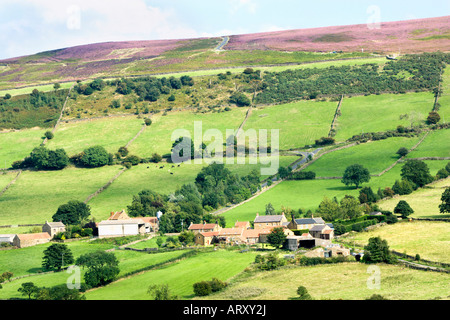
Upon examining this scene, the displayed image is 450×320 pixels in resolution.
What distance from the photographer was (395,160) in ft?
379

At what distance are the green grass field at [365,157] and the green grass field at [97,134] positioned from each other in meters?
49.4

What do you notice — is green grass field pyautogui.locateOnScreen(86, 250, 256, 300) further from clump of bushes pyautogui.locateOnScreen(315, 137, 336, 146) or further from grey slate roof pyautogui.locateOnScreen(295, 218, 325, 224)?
clump of bushes pyautogui.locateOnScreen(315, 137, 336, 146)

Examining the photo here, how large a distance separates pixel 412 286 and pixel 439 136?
85442mm

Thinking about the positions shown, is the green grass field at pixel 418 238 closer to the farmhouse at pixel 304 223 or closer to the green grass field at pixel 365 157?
the farmhouse at pixel 304 223

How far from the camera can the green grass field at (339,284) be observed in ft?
150

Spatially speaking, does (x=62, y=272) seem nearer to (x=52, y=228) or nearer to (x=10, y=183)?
(x=52, y=228)

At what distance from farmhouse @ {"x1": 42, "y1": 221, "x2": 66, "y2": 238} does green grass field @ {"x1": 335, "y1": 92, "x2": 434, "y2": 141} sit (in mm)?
68156

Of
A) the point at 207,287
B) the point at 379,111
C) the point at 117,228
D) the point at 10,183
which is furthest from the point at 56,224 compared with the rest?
the point at 379,111

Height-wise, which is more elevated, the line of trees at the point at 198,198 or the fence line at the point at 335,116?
the fence line at the point at 335,116

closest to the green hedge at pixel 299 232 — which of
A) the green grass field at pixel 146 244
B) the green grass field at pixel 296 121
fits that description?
the green grass field at pixel 146 244

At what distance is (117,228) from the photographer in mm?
91500

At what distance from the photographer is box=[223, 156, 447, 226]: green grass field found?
96.4m

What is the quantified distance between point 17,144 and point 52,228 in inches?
2500

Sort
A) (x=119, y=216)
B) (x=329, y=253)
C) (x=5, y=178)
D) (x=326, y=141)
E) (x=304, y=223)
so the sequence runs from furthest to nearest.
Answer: (x=326, y=141), (x=5, y=178), (x=119, y=216), (x=304, y=223), (x=329, y=253)
